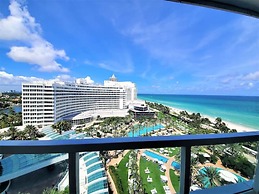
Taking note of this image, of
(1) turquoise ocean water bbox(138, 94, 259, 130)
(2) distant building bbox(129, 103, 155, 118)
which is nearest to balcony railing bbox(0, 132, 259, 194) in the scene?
(2) distant building bbox(129, 103, 155, 118)

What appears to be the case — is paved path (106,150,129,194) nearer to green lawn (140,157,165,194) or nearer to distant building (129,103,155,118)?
green lawn (140,157,165,194)

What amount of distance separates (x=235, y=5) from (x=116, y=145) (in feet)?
5.87

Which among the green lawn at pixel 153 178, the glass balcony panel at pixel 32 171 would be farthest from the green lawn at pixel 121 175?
the glass balcony panel at pixel 32 171

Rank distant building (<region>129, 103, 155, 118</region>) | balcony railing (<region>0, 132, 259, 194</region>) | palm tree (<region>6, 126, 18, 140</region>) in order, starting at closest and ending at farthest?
1. balcony railing (<region>0, 132, 259, 194</region>)
2. palm tree (<region>6, 126, 18, 140</region>)
3. distant building (<region>129, 103, 155, 118</region>)

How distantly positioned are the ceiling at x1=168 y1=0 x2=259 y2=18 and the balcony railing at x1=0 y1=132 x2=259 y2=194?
1.23 metres

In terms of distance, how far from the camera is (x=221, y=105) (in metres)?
4.09

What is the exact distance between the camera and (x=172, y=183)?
4.29 feet

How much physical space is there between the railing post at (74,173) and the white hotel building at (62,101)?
5.04 feet

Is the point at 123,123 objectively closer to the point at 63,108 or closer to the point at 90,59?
the point at 63,108

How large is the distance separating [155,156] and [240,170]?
38.4 inches

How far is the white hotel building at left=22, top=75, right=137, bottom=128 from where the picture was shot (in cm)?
247

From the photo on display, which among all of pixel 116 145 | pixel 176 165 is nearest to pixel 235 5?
pixel 176 165

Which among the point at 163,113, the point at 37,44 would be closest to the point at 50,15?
the point at 37,44

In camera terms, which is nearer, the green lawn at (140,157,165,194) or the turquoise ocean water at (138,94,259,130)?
the green lawn at (140,157,165,194)
